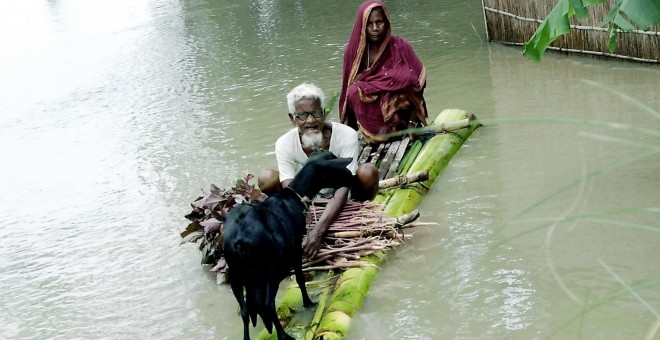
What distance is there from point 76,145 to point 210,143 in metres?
1.56

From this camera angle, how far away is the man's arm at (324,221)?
4.43 meters

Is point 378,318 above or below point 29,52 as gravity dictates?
below

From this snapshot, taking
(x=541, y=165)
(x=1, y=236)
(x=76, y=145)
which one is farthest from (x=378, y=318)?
(x=76, y=145)

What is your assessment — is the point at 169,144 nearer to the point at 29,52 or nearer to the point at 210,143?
the point at 210,143

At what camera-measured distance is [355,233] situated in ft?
14.9

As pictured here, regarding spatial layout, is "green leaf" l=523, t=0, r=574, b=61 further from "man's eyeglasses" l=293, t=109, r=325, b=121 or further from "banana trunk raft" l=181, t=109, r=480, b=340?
"man's eyeglasses" l=293, t=109, r=325, b=121

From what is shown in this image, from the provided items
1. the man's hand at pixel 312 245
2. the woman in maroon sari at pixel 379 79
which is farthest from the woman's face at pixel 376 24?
the man's hand at pixel 312 245

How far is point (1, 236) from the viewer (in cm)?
627

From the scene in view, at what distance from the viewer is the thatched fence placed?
26.4ft

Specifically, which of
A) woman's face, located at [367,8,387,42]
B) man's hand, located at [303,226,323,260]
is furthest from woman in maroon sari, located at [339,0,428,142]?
man's hand, located at [303,226,323,260]

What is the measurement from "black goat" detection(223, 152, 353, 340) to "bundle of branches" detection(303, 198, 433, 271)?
0.46 meters

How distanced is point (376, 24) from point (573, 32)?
3.56m

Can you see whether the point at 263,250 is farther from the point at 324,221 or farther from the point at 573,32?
the point at 573,32

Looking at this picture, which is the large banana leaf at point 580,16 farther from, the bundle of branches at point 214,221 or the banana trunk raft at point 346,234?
the bundle of branches at point 214,221
